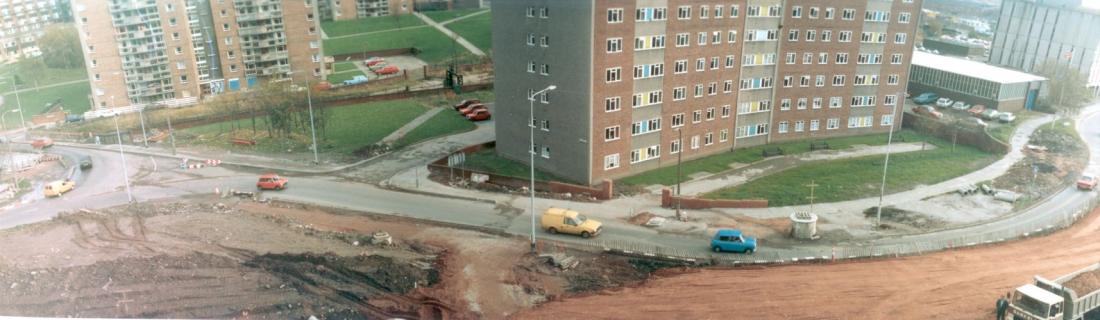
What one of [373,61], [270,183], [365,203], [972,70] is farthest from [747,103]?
[373,61]

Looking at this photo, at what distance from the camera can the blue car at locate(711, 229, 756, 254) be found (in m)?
25.0

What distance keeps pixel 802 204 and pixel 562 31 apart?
533 inches

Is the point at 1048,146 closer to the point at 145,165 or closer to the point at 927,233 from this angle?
the point at 927,233

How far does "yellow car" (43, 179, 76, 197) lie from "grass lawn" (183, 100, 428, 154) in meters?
8.99

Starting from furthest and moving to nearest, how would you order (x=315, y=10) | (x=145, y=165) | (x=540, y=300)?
(x=315, y=10)
(x=145, y=165)
(x=540, y=300)

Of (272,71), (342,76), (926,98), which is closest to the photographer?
(272,71)

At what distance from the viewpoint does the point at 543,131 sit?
3409 cm

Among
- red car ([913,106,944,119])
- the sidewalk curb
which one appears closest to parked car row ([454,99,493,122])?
the sidewalk curb

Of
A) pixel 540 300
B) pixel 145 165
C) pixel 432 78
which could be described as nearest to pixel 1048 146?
pixel 540 300

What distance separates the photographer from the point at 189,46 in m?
38.3

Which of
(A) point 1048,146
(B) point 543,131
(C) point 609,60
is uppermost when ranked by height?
(C) point 609,60

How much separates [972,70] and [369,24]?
58403mm

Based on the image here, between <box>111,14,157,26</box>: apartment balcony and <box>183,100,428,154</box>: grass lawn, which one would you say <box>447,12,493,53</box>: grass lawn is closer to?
<box>183,100,428,154</box>: grass lawn

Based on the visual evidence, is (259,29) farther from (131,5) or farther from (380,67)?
(380,67)
